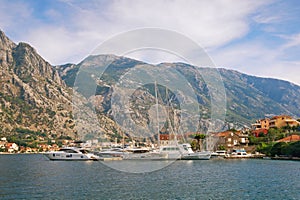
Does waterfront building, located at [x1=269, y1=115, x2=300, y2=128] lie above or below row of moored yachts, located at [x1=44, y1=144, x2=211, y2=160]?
above

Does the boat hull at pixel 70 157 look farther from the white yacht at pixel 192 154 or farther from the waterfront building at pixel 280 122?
the waterfront building at pixel 280 122

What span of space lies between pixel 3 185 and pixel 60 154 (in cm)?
6336

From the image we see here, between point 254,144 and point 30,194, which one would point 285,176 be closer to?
point 30,194

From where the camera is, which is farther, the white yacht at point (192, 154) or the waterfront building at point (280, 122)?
the waterfront building at point (280, 122)

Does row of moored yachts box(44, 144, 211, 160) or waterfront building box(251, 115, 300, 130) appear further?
waterfront building box(251, 115, 300, 130)

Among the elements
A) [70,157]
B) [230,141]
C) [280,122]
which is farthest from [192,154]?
[280,122]

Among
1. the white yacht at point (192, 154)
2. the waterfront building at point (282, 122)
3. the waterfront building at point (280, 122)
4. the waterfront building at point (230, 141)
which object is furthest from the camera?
the waterfront building at point (280, 122)

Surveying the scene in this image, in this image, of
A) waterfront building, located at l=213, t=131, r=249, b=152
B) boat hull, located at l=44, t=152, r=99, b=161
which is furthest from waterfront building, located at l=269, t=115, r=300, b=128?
boat hull, located at l=44, t=152, r=99, b=161

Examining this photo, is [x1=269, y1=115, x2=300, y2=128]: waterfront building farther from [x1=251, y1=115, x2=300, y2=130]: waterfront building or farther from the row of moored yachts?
the row of moored yachts

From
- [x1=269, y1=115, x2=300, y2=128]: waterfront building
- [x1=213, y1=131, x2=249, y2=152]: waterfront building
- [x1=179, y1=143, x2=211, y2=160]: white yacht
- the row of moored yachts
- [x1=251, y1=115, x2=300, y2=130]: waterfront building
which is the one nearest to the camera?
the row of moored yachts

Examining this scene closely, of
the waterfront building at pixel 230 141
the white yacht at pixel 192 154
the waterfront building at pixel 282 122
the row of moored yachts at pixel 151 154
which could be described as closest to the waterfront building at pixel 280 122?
the waterfront building at pixel 282 122

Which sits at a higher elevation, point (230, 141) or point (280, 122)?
point (280, 122)

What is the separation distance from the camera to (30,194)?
37.3 meters

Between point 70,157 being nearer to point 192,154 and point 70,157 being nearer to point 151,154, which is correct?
point 151,154
